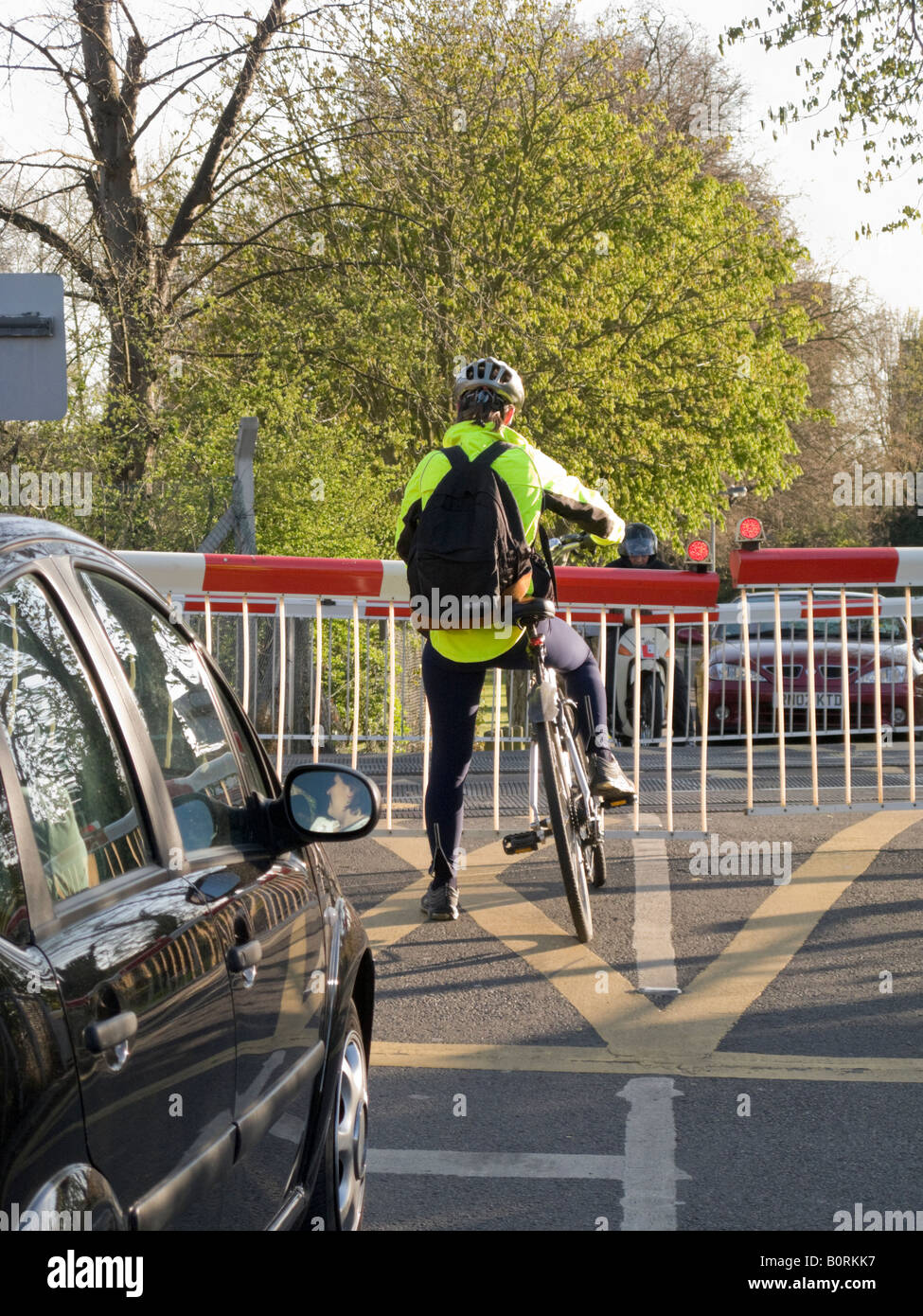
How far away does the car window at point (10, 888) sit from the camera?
6.00ft

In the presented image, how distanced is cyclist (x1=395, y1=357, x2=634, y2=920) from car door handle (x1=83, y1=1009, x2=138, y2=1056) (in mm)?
4404

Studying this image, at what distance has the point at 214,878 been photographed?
2672mm

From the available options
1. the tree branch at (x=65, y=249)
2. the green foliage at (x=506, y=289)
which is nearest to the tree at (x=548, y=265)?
the green foliage at (x=506, y=289)

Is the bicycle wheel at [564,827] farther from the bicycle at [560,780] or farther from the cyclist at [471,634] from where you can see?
the cyclist at [471,634]

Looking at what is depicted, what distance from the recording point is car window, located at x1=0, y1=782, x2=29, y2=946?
183cm

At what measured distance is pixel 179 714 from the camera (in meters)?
3.01

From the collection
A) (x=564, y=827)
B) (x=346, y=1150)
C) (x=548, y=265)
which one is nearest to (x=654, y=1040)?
(x=564, y=827)

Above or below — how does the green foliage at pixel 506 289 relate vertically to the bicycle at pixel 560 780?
above

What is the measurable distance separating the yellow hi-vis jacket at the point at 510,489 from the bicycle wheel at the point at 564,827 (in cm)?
42

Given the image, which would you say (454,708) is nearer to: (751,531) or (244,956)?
(751,531)

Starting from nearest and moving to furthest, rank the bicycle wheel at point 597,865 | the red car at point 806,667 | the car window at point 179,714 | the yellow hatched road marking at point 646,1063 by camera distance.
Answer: the car window at point 179,714 < the yellow hatched road marking at point 646,1063 < the bicycle wheel at point 597,865 < the red car at point 806,667

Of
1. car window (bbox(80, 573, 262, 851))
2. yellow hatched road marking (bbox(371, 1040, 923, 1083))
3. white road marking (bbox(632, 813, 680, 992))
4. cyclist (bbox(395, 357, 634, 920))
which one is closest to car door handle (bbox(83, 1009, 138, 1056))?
car window (bbox(80, 573, 262, 851))

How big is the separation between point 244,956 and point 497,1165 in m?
1.78

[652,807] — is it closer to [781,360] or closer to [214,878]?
[214,878]
